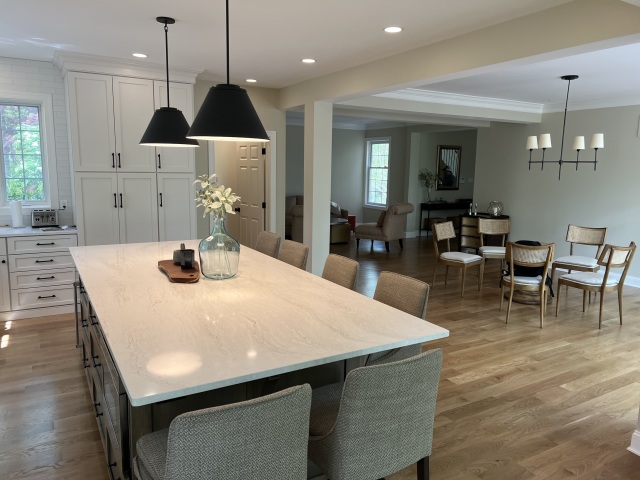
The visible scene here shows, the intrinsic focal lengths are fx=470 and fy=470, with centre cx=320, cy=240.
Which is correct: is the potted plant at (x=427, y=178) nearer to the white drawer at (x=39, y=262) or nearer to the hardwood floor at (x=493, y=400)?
the hardwood floor at (x=493, y=400)

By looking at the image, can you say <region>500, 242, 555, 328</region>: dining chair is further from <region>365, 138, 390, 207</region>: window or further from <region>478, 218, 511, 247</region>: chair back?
<region>365, 138, 390, 207</region>: window

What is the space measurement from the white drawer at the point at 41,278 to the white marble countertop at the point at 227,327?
2.03 meters

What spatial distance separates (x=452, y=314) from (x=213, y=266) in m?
3.10

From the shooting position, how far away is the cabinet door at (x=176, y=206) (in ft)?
16.7

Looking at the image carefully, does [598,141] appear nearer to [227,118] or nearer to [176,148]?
[176,148]

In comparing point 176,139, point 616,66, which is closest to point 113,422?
point 176,139

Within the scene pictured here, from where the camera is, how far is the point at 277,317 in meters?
2.08

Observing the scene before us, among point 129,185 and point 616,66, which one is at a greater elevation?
point 616,66

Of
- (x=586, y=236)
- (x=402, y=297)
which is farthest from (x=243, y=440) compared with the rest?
(x=586, y=236)

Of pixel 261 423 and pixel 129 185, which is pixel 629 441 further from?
pixel 129 185

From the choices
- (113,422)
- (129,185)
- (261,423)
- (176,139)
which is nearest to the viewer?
(261,423)

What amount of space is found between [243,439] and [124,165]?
4.23 m

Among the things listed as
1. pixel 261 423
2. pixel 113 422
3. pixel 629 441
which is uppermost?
pixel 261 423

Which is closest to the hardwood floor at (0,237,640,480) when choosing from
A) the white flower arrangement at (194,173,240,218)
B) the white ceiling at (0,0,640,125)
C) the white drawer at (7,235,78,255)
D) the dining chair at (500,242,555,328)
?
the dining chair at (500,242,555,328)
